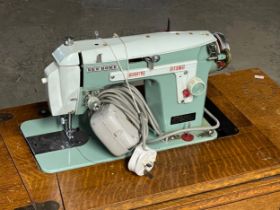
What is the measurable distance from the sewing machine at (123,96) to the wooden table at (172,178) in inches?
1.2

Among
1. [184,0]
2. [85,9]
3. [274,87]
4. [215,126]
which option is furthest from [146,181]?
[184,0]

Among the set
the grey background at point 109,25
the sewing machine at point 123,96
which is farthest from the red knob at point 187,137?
the grey background at point 109,25

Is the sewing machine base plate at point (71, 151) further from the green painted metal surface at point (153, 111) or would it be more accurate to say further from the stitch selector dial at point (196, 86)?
the stitch selector dial at point (196, 86)

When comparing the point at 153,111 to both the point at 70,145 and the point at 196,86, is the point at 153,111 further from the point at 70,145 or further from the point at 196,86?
the point at 70,145

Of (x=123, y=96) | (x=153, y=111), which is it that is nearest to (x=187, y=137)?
(x=153, y=111)

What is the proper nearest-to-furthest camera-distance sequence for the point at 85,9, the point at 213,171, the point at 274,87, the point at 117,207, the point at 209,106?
the point at 117,207 → the point at 213,171 → the point at 209,106 → the point at 274,87 → the point at 85,9

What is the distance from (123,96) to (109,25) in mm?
2290

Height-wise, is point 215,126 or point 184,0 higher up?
point 215,126

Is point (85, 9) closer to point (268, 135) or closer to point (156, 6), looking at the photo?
point (156, 6)

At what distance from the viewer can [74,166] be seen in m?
1.35

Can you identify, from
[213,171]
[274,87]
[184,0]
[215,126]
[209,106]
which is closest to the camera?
[213,171]

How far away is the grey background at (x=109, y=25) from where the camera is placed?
3.08 m

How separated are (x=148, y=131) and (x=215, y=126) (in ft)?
0.60

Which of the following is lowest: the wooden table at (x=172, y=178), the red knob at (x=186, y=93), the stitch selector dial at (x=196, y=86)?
the wooden table at (x=172, y=178)
